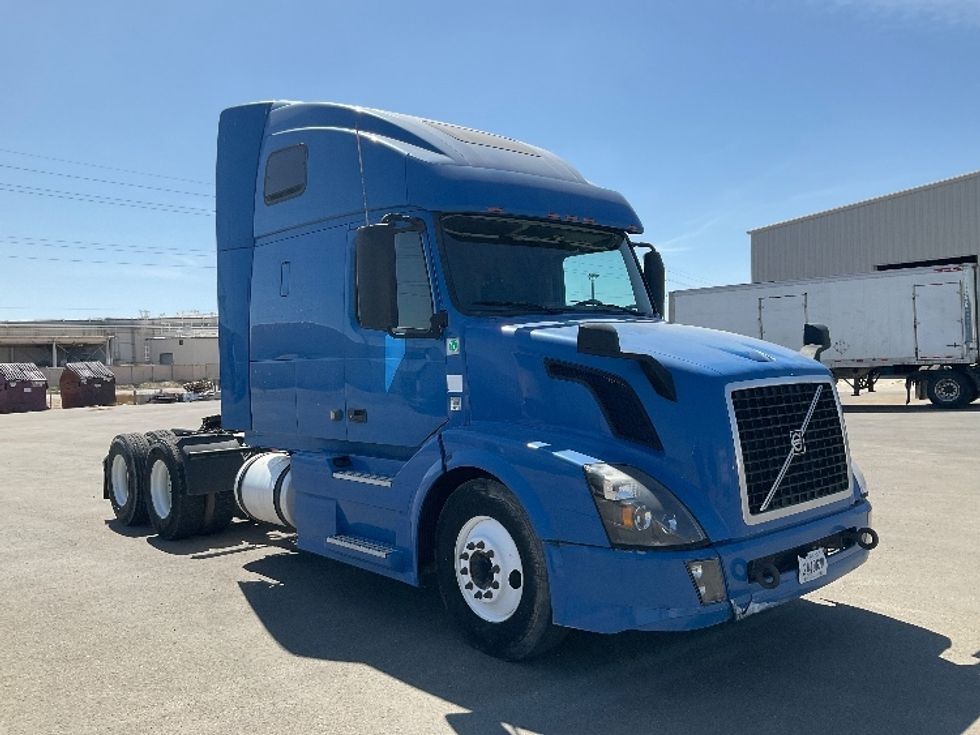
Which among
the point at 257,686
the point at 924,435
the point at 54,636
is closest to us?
the point at 257,686

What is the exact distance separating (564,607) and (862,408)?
23.4 meters

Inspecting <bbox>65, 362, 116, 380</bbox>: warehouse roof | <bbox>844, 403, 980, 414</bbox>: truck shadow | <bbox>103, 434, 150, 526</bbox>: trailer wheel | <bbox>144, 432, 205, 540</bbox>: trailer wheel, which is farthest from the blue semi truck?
<bbox>65, 362, 116, 380</bbox>: warehouse roof

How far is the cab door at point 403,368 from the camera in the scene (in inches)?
207

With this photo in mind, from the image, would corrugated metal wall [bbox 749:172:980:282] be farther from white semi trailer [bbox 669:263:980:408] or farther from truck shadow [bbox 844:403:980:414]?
truck shadow [bbox 844:403:980:414]

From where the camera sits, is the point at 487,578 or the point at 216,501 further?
the point at 216,501

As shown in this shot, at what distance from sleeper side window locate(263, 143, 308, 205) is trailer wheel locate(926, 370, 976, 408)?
22608mm

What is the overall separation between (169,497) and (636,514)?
19.2 ft

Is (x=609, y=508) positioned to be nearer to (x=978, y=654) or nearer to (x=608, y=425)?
(x=608, y=425)

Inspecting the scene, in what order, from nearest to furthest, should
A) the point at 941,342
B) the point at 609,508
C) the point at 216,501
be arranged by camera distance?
the point at 609,508, the point at 216,501, the point at 941,342

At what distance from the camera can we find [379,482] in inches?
221

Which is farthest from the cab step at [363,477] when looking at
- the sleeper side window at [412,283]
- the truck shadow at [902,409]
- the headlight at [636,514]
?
the truck shadow at [902,409]

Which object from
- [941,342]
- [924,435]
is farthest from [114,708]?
[941,342]

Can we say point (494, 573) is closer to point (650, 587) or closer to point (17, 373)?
point (650, 587)

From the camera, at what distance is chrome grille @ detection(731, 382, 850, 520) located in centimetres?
442
